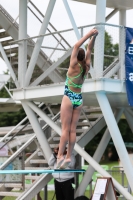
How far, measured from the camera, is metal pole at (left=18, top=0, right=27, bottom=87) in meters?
19.6

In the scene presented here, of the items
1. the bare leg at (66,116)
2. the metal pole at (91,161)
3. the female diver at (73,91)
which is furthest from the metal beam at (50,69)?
the bare leg at (66,116)

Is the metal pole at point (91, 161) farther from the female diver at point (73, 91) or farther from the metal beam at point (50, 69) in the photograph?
the female diver at point (73, 91)

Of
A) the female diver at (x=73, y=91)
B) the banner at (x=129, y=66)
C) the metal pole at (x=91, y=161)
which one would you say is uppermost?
the banner at (x=129, y=66)

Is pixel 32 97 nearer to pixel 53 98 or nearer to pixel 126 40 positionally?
pixel 53 98

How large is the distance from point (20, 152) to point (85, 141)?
7.41ft

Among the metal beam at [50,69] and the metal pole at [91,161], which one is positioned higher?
the metal beam at [50,69]

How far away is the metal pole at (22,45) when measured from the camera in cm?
1959

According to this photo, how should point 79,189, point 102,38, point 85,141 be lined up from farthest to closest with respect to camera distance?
point 85,141, point 79,189, point 102,38

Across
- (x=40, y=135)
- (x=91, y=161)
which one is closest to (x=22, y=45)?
(x=40, y=135)

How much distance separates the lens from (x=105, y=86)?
17.2 m

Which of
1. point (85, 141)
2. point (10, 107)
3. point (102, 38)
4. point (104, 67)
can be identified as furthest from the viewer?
point (10, 107)

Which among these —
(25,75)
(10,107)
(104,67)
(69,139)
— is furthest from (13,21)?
(69,139)

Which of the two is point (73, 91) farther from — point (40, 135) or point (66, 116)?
point (40, 135)

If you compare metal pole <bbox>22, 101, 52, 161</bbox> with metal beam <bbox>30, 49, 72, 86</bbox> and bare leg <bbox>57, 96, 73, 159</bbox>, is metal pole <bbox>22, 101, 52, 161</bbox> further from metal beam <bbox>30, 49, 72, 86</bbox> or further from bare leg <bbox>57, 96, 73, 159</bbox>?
bare leg <bbox>57, 96, 73, 159</bbox>
